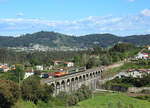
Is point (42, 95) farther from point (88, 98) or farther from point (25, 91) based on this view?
point (88, 98)

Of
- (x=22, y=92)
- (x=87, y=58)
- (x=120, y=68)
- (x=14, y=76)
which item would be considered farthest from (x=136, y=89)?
(x=87, y=58)

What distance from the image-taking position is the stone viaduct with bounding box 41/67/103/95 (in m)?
48.4

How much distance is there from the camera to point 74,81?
59938 millimetres

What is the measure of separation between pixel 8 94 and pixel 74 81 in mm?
31949

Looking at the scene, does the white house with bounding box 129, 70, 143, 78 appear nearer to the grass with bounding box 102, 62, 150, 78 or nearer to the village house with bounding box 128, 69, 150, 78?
the village house with bounding box 128, 69, 150, 78

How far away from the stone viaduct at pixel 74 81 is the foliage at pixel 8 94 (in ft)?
44.1

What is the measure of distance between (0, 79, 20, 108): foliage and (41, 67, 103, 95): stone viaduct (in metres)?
13.4

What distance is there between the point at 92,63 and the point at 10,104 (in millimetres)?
54843

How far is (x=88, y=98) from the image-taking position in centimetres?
4566

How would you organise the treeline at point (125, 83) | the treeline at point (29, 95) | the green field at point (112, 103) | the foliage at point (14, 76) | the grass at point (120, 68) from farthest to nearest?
the grass at point (120, 68), the treeline at point (125, 83), the foliage at point (14, 76), the green field at point (112, 103), the treeline at point (29, 95)

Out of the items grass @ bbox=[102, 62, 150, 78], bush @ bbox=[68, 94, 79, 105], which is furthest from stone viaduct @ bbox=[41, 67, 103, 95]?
bush @ bbox=[68, 94, 79, 105]

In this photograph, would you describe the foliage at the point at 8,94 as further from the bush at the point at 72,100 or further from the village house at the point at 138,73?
the village house at the point at 138,73

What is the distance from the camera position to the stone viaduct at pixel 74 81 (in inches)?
1906

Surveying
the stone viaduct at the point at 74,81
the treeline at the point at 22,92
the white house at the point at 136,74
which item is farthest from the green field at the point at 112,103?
the white house at the point at 136,74
